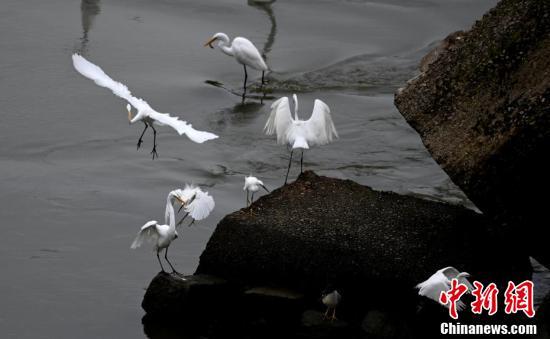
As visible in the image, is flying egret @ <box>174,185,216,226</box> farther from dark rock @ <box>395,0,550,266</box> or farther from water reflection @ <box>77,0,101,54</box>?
water reflection @ <box>77,0,101,54</box>

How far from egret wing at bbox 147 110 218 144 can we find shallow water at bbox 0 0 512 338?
3.10 ft

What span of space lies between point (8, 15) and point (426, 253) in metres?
9.72

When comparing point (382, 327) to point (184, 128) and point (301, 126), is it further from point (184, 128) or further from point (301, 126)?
point (301, 126)

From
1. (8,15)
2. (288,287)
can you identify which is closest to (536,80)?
(288,287)

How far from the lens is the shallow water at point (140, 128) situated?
307 inches

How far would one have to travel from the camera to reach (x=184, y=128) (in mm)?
7668

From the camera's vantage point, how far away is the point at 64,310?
7.28m

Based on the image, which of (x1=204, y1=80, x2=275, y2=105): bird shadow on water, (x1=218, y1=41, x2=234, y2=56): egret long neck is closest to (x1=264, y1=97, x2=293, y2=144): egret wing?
(x1=204, y1=80, x2=275, y2=105): bird shadow on water

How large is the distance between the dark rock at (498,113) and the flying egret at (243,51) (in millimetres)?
5555

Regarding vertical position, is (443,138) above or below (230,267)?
above

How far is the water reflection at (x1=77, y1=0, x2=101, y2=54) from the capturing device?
13845mm

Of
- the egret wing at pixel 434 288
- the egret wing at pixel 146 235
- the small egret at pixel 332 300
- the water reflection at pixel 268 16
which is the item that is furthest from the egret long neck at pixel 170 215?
the water reflection at pixel 268 16

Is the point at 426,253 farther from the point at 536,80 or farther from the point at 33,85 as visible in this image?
the point at 33,85

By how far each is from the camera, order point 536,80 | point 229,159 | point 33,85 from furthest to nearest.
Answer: point 33,85
point 229,159
point 536,80
